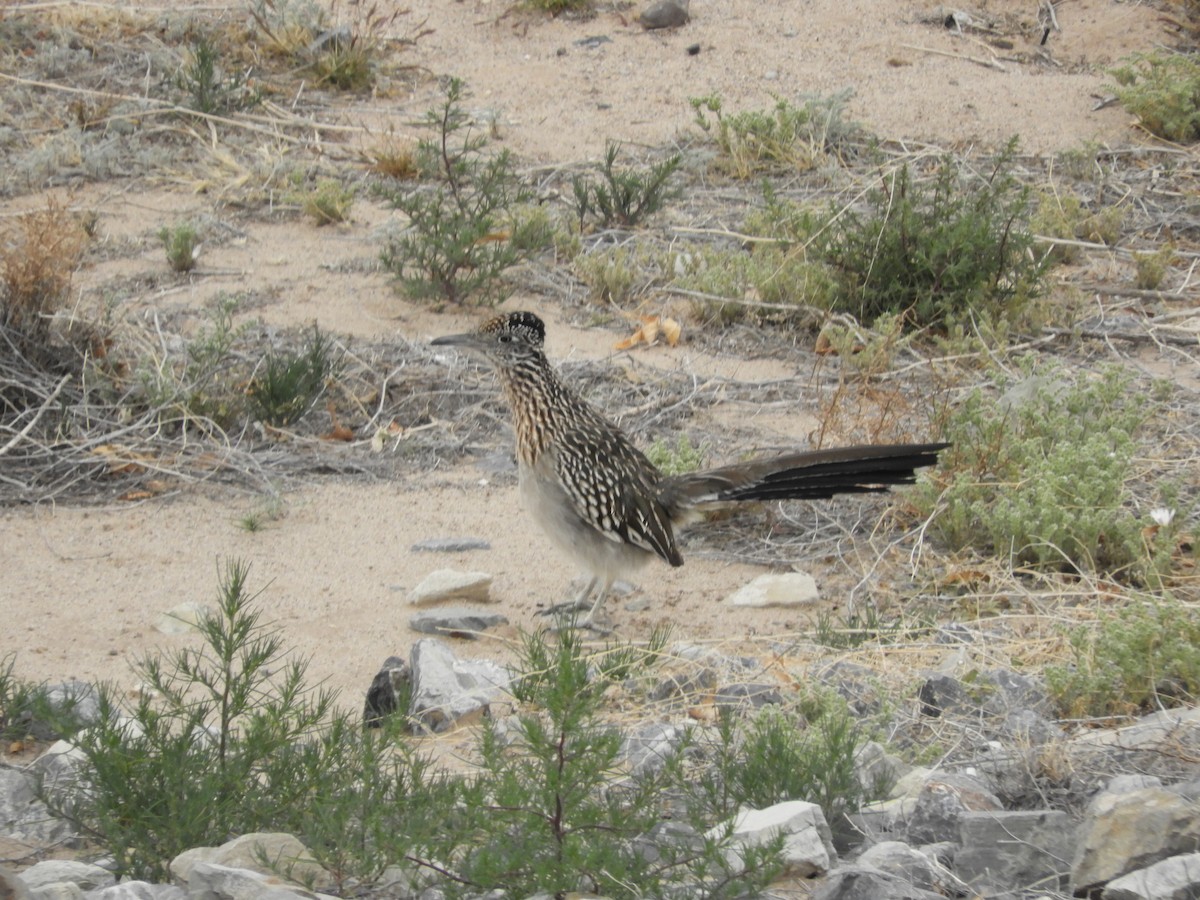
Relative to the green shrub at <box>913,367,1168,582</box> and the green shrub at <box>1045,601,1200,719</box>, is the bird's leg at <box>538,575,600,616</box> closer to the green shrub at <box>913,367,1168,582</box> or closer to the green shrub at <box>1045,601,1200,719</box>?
the green shrub at <box>913,367,1168,582</box>

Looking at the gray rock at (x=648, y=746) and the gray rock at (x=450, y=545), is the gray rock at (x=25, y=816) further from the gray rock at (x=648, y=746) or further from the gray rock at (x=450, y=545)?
the gray rock at (x=450, y=545)

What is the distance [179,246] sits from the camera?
877 cm

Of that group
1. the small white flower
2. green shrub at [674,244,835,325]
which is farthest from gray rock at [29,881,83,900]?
green shrub at [674,244,835,325]

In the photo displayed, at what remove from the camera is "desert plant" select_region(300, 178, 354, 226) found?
31.9ft

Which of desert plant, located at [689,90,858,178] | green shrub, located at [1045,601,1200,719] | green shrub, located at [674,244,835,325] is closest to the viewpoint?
green shrub, located at [1045,601,1200,719]

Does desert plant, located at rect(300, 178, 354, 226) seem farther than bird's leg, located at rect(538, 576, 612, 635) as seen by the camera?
Yes

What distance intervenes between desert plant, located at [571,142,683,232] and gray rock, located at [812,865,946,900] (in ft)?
22.3

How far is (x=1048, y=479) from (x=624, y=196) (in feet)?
14.9

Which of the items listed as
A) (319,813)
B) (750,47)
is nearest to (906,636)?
(319,813)

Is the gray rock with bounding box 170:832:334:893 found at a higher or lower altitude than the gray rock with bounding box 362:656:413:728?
higher

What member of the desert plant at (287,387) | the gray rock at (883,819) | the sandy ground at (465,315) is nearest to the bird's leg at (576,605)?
the sandy ground at (465,315)

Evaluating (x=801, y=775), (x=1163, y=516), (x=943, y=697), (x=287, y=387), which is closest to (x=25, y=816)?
(x=801, y=775)

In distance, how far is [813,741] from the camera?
399 cm

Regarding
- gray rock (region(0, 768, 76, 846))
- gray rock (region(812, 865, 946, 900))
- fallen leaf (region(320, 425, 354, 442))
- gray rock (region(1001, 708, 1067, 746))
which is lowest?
fallen leaf (region(320, 425, 354, 442))
